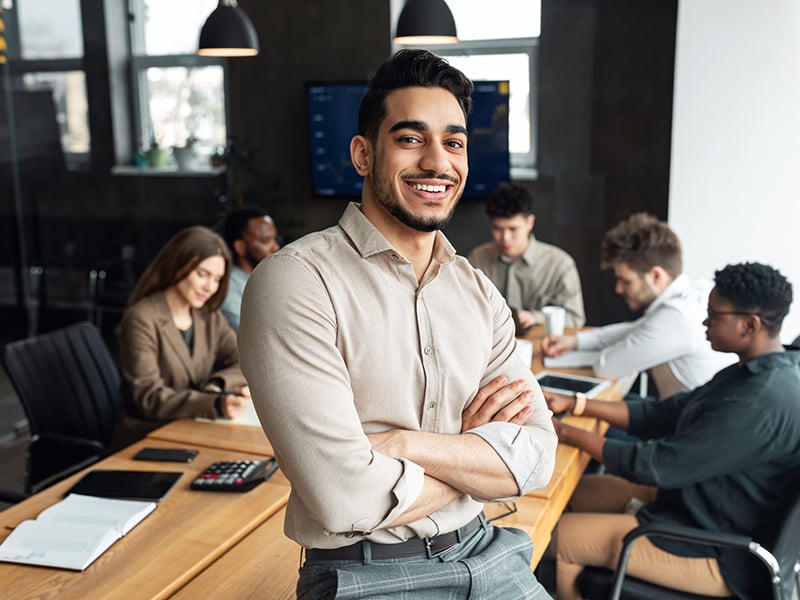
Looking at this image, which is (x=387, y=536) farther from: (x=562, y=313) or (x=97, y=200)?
(x=97, y=200)

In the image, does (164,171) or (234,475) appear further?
(164,171)

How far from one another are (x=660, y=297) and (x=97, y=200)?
3.49m

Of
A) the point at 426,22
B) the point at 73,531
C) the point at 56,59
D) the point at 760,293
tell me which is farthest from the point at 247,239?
the point at 760,293

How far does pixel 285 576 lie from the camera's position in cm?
163

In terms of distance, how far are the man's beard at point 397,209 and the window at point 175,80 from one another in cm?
438

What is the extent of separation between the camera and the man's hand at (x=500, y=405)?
4.66ft

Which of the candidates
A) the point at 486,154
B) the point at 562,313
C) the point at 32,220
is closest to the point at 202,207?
the point at 32,220

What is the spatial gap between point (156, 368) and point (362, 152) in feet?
5.66

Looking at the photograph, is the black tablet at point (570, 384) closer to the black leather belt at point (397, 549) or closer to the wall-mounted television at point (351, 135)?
the black leather belt at point (397, 549)

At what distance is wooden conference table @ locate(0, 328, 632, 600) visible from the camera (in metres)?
1.58

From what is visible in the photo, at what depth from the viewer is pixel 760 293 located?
2.24 metres

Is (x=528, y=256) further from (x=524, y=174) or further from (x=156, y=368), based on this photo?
(x=156, y=368)

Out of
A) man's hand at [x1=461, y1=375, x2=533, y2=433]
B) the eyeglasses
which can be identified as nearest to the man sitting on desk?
the eyeglasses

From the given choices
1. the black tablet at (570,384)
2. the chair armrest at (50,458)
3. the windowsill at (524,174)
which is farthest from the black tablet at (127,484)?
the windowsill at (524,174)
